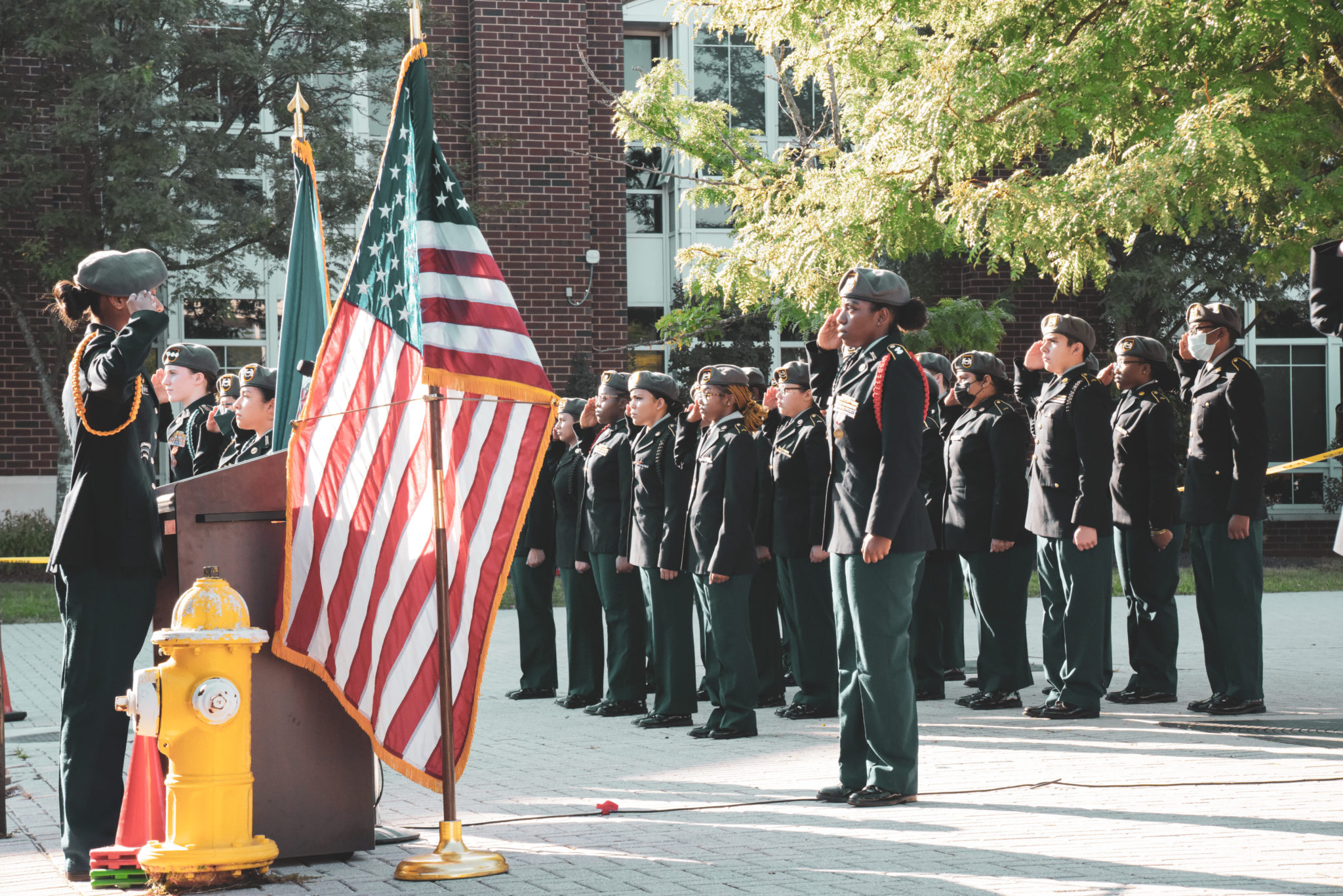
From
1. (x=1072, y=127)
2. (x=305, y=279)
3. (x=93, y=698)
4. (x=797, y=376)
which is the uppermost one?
(x=1072, y=127)

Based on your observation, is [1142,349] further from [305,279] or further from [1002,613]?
[305,279]

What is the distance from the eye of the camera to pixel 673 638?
865cm

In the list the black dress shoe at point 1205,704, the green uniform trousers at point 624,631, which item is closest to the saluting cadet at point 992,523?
the black dress shoe at point 1205,704

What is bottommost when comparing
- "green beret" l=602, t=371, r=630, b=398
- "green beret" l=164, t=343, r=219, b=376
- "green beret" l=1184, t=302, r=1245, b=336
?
"green beret" l=602, t=371, r=630, b=398

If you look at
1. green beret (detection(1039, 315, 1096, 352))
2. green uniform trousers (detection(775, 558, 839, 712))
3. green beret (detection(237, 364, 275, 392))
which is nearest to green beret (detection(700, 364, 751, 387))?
green uniform trousers (detection(775, 558, 839, 712))

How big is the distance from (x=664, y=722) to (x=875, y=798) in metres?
2.85

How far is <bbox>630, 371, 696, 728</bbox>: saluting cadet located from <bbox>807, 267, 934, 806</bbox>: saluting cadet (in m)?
2.35

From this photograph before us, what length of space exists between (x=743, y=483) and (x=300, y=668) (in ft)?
11.6

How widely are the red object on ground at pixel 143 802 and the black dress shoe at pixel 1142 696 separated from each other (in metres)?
6.29

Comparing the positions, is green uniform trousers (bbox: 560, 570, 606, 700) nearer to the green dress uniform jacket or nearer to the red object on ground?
the green dress uniform jacket

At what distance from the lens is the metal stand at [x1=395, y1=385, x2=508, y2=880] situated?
494 cm

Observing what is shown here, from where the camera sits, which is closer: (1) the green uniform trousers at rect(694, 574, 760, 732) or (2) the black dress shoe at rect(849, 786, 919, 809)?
(2) the black dress shoe at rect(849, 786, 919, 809)

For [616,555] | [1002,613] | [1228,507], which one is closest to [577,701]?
[616,555]

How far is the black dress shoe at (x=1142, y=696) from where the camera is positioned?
9.25 meters
